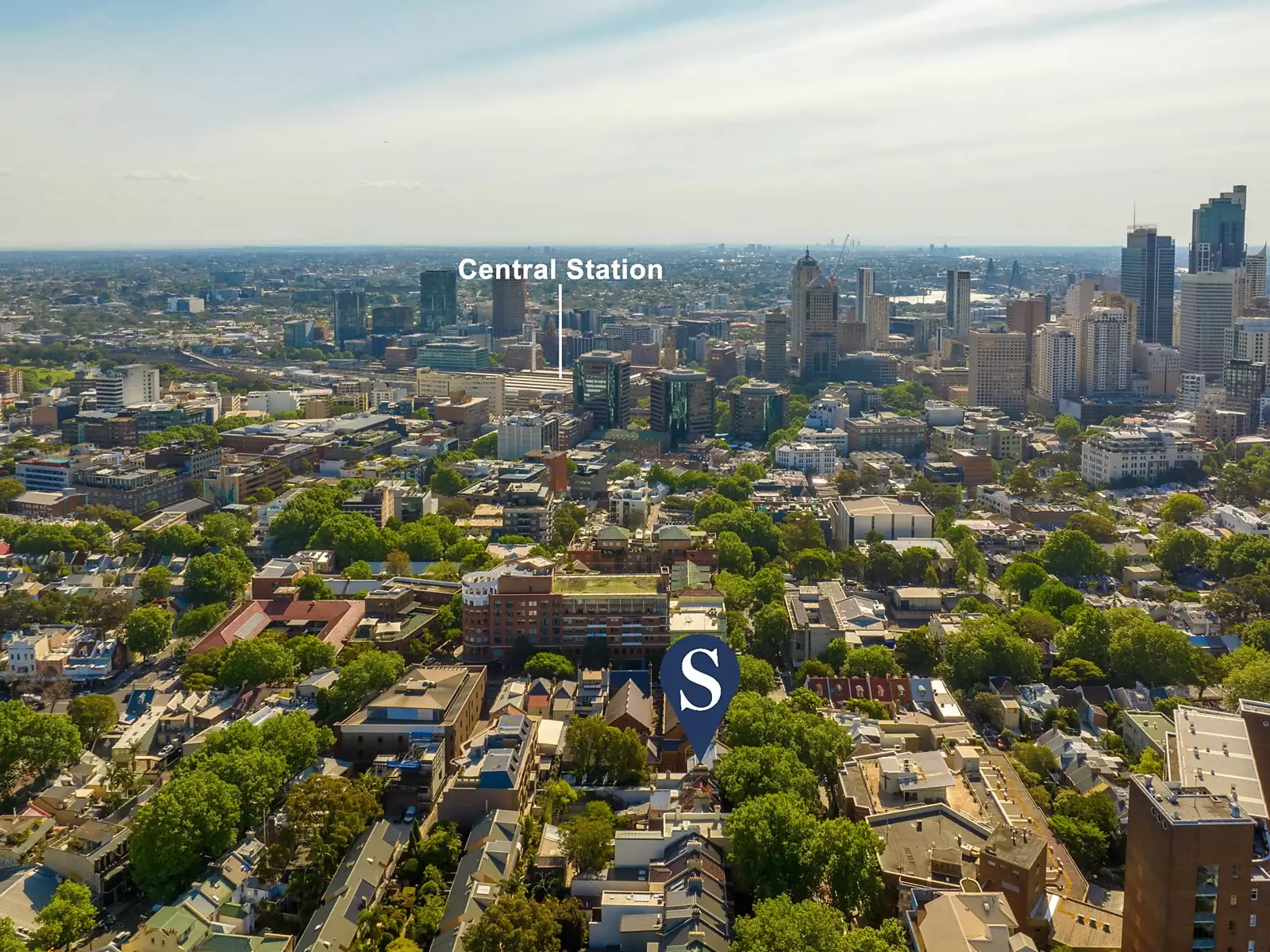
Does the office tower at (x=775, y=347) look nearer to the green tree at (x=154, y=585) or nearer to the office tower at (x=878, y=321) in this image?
the office tower at (x=878, y=321)

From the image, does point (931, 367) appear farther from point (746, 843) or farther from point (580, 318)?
point (746, 843)

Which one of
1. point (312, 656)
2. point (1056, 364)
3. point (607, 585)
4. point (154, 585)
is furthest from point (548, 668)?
point (1056, 364)

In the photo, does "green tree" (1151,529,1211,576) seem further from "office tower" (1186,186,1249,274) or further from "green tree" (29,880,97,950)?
"office tower" (1186,186,1249,274)

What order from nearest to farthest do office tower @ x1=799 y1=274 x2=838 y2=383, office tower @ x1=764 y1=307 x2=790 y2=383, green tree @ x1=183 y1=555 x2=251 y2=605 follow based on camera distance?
green tree @ x1=183 y1=555 x2=251 y2=605 < office tower @ x1=764 y1=307 x2=790 y2=383 < office tower @ x1=799 y1=274 x2=838 y2=383

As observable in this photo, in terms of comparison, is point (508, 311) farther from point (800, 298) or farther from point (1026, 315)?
point (1026, 315)

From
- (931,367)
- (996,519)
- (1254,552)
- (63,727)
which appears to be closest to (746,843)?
(63,727)

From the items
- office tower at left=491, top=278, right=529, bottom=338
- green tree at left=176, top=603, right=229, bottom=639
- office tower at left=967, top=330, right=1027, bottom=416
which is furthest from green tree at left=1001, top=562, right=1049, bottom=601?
office tower at left=491, top=278, right=529, bottom=338
